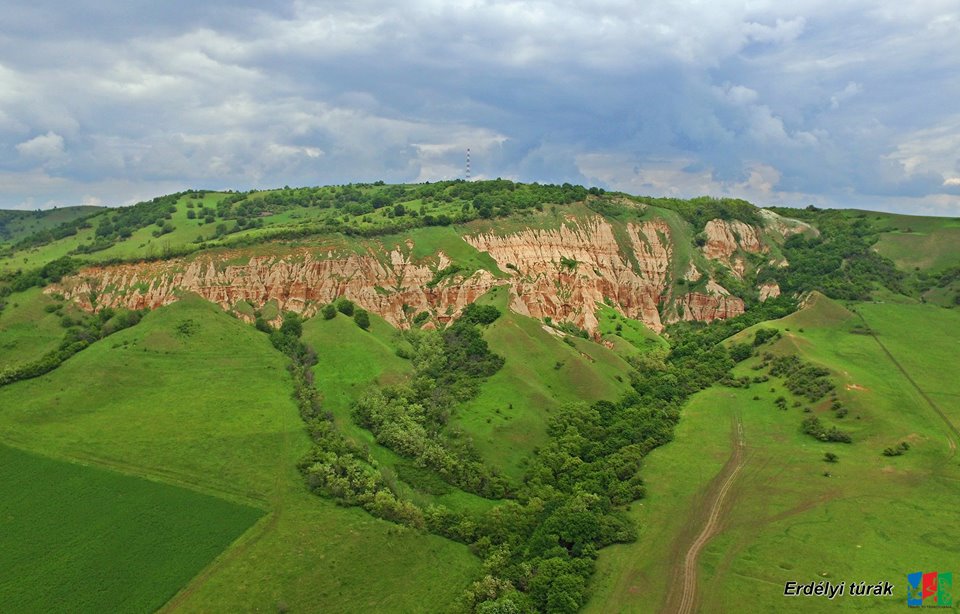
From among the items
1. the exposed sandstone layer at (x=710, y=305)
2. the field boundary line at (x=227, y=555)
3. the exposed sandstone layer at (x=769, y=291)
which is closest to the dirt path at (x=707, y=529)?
the field boundary line at (x=227, y=555)

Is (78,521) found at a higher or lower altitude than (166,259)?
lower

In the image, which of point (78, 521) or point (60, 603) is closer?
point (60, 603)

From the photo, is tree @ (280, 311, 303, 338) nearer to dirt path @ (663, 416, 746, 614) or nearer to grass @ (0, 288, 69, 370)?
grass @ (0, 288, 69, 370)

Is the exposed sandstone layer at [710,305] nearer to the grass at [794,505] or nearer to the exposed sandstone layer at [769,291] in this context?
the exposed sandstone layer at [769,291]

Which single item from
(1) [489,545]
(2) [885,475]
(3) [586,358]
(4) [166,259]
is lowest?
(1) [489,545]

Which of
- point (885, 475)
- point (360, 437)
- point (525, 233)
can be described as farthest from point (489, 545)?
point (525, 233)

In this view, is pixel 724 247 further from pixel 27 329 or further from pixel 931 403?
pixel 27 329

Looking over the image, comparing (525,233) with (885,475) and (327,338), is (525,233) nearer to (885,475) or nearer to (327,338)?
(327,338)
